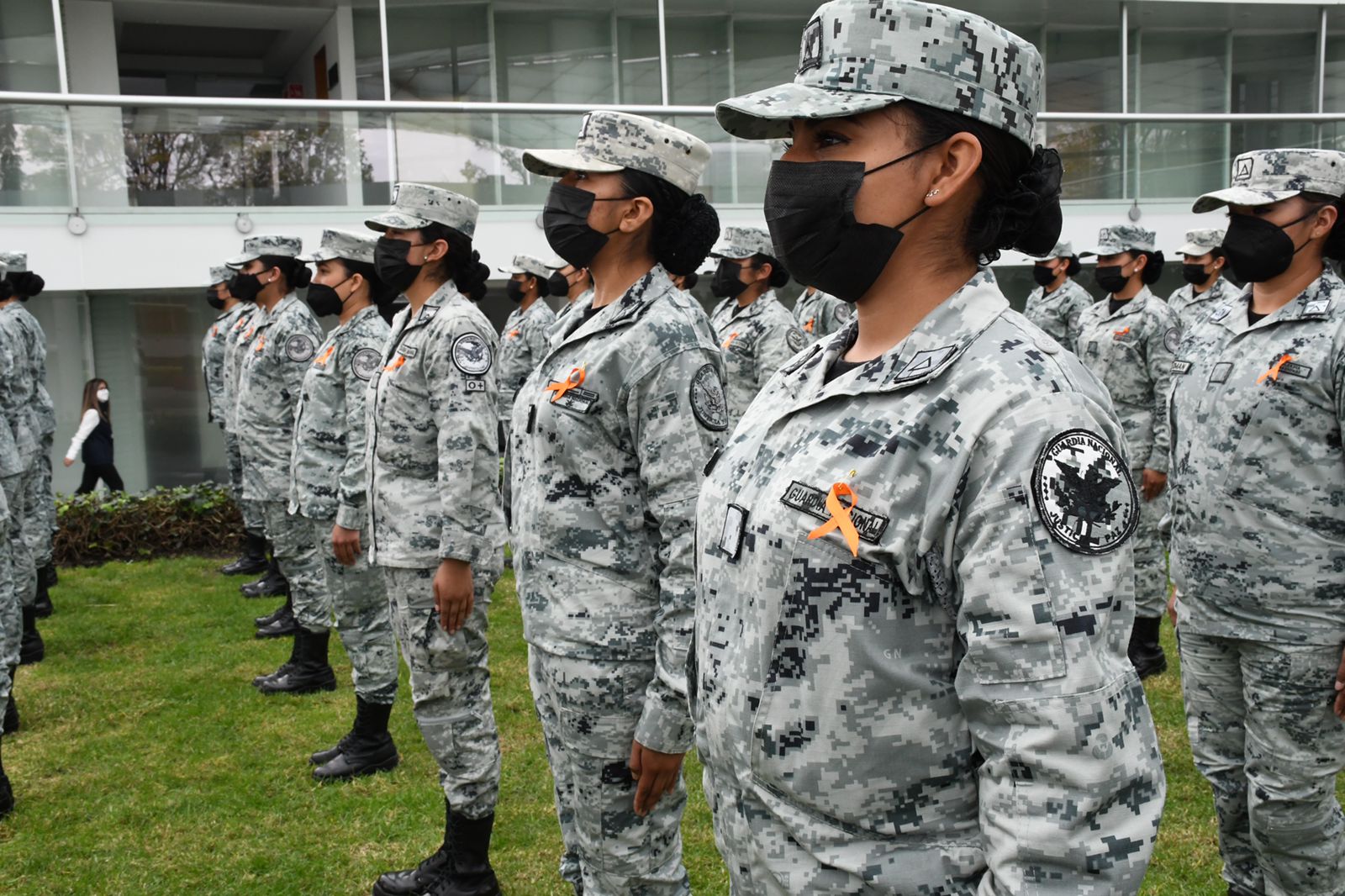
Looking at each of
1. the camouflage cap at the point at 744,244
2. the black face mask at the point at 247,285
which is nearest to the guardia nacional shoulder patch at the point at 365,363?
the black face mask at the point at 247,285

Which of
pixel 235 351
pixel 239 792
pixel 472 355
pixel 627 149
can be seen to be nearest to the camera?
pixel 627 149

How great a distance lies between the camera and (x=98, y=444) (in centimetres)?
1073

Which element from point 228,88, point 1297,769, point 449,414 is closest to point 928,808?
point 1297,769

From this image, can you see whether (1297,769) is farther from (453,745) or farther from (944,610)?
(453,745)

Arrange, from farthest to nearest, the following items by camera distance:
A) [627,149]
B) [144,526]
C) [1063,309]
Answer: [1063,309]
[144,526]
[627,149]

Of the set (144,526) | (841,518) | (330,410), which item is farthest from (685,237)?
(144,526)

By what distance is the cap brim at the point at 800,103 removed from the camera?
150 cm

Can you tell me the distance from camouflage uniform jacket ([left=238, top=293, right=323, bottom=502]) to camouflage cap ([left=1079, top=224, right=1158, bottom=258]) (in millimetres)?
5278

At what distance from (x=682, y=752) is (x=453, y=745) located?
4.55 feet

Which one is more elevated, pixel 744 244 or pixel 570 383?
pixel 744 244

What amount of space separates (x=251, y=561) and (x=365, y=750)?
4734 millimetres

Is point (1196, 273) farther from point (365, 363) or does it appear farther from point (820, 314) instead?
point (365, 363)

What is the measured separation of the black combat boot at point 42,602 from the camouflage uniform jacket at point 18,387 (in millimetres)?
1270

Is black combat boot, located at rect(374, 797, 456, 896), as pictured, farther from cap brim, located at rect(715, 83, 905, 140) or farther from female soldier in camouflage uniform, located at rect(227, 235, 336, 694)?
cap brim, located at rect(715, 83, 905, 140)
